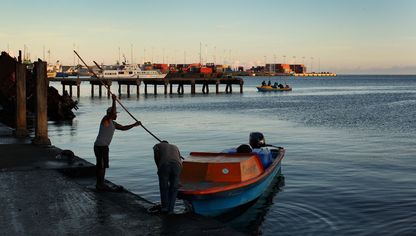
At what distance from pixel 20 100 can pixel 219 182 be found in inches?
608

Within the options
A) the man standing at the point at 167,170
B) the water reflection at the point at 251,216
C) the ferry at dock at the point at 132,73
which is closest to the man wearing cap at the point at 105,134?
the man standing at the point at 167,170

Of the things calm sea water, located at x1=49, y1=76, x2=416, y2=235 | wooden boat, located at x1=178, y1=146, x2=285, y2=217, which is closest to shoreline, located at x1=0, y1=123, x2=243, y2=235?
wooden boat, located at x1=178, y1=146, x2=285, y2=217

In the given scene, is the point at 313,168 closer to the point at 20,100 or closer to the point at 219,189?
the point at 219,189

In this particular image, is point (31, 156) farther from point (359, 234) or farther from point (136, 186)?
point (359, 234)

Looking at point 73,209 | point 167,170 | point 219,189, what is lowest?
point 73,209

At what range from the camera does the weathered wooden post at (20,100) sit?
2477cm

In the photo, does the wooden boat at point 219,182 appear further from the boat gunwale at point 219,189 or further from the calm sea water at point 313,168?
the calm sea water at point 313,168

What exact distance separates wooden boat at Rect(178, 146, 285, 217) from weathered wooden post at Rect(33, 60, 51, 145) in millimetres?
8928

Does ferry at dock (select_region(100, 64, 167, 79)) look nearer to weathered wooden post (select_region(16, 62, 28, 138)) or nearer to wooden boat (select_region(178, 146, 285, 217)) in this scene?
weathered wooden post (select_region(16, 62, 28, 138))

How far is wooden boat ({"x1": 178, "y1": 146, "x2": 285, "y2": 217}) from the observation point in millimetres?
12414

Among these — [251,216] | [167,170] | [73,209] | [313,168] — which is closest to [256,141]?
[313,168]

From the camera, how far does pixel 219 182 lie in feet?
43.6

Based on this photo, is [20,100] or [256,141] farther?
[20,100]

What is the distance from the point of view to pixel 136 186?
19.2 meters
